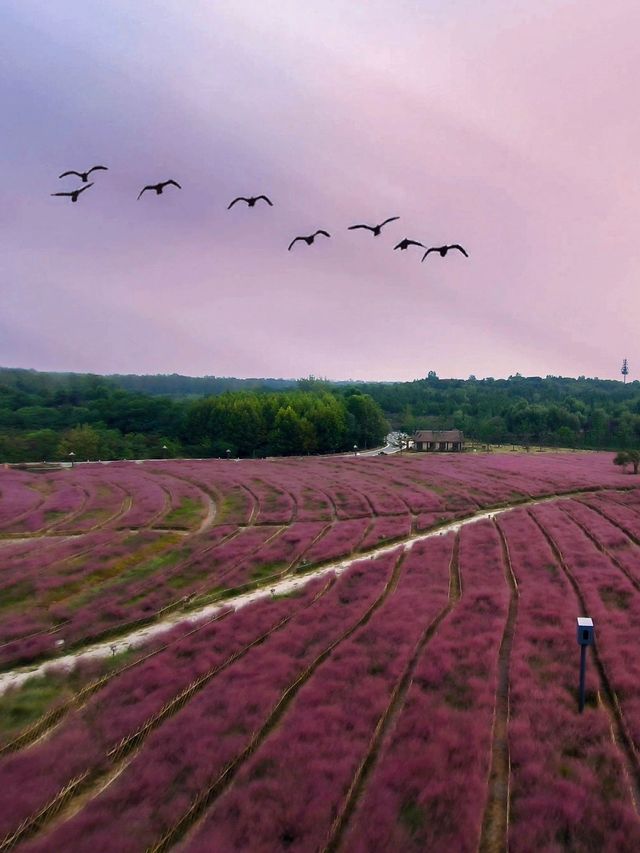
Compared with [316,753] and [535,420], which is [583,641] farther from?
[535,420]

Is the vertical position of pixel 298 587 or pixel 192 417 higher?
pixel 192 417

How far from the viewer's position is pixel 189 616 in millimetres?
23766

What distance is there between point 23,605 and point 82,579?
3.57 m

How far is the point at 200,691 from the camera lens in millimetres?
16484

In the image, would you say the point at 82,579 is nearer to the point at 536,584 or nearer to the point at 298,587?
the point at 298,587

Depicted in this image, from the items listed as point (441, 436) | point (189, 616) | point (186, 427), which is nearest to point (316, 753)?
point (189, 616)

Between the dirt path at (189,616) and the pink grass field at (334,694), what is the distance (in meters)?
0.50

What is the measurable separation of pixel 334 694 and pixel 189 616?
1003 cm

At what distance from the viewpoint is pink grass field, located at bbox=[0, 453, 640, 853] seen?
36.5 ft

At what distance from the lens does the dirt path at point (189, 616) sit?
19.0 m

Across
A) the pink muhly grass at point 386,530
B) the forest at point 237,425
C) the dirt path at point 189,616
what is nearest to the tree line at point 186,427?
the forest at point 237,425

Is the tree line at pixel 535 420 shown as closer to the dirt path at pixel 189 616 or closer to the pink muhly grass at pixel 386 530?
the pink muhly grass at pixel 386 530

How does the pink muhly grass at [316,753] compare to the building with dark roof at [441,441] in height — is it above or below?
below

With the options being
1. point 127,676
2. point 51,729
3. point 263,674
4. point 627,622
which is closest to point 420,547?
point 627,622
